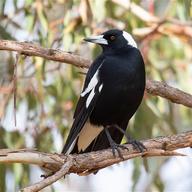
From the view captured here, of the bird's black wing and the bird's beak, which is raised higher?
the bird's beak

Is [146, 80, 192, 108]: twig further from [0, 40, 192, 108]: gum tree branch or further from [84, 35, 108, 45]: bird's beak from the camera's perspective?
[84, 35, 108, 45]: bird's beak

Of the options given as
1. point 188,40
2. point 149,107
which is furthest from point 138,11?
point 149,107

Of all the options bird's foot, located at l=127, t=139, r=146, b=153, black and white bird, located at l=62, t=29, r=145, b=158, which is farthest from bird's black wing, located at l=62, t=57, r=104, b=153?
bird's foot, located at l=127, t=139, r=146, b=153

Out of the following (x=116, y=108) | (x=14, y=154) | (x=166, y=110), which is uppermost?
(x=166, y=110)

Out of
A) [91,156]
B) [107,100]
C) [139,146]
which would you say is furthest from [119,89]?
[91,156]

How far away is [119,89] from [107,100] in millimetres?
77

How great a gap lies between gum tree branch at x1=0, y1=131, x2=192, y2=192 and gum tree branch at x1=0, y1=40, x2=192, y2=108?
28cm

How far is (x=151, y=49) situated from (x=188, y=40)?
0.77ft

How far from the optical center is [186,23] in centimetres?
435

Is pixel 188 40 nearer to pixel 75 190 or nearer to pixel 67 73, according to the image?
pixel 67 73

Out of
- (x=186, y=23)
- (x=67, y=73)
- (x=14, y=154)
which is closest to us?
(x=14, y=154)

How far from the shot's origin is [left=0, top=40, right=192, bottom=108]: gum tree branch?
2756 millimetres

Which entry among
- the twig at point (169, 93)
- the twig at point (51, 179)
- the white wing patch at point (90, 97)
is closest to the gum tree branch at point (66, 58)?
the twig at point (169, 93)

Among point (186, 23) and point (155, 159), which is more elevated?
point (186, 23)
